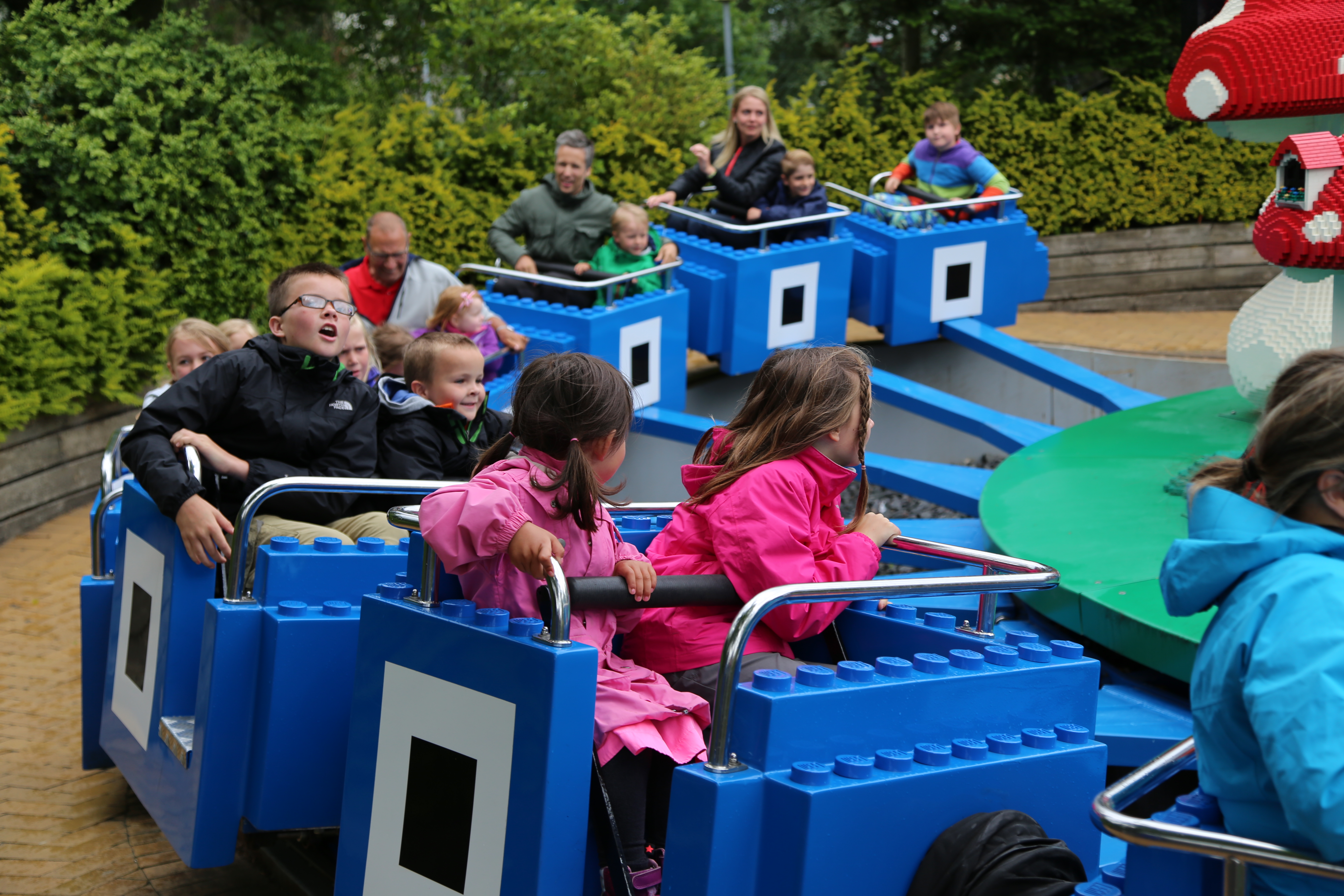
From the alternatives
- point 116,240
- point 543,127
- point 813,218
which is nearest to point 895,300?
point 813,218

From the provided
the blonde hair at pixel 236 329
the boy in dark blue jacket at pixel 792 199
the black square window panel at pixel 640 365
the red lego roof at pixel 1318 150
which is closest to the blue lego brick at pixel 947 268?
the boy in dark blue jacket at pixel 792 199

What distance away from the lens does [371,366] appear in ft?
14.2

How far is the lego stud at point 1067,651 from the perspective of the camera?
2455 millimetres

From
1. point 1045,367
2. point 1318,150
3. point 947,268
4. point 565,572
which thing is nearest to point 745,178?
point 947,268

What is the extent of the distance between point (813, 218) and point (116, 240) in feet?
13.6

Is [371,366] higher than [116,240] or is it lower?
lower

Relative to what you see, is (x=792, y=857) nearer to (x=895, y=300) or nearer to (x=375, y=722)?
(x=375, y=722)

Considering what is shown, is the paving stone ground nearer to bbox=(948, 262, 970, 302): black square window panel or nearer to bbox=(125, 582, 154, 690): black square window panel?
bbox=(125, 582, 154, 690): black square window panel

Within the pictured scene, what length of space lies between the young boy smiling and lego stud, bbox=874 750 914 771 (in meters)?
1.88

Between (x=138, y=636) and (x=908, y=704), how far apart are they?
214 cm

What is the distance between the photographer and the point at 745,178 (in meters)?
7.70

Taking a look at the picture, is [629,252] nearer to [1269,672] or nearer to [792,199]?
[792,199]

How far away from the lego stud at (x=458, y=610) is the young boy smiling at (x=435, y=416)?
1441 mm

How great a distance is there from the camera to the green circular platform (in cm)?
374
